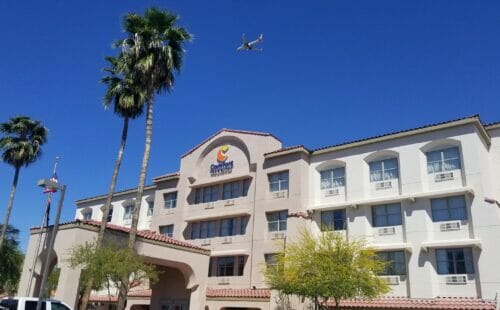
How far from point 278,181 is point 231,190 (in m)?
4.96

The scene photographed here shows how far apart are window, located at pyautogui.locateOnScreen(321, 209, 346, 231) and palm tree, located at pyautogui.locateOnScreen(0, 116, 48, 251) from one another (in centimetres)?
2350

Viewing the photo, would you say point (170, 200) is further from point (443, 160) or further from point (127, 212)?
point (443, 160)

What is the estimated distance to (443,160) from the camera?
3011 centimetres

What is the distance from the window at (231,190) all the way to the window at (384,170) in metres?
11.8

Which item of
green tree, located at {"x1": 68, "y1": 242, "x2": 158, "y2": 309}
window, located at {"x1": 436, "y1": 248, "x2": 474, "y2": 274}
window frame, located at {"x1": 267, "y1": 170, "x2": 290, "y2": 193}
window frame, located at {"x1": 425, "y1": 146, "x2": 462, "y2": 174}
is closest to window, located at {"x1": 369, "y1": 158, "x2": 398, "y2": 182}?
window frame, located at {"x1": 425, "y1": 146, "x2": 462, "y2": 174}

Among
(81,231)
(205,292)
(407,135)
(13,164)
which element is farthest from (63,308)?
(407,135)

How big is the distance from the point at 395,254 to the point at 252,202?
12353 millimetres

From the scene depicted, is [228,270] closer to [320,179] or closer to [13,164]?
[320,179]

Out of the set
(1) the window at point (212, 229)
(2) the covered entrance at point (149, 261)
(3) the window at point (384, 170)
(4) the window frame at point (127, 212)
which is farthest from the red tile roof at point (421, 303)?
(4) the window frame at point (127, 212)

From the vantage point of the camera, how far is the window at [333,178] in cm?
3450

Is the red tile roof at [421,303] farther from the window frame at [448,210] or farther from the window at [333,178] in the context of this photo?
the window at [333,178]

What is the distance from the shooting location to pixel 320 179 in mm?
35656

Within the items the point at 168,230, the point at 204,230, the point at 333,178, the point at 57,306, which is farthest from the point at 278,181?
the point at 57,306

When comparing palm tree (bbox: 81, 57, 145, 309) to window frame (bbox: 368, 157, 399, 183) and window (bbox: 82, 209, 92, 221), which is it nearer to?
window frame (bbox: 368, 157, 399, 183)
